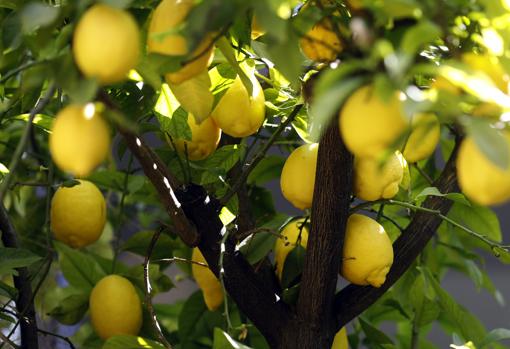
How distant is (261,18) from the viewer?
1.48ft

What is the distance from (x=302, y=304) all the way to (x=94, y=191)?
0.29 metres

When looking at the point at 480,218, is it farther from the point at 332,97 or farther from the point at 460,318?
the point at 332,97

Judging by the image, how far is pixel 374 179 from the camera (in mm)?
814

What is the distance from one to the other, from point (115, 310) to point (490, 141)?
2.14 feet

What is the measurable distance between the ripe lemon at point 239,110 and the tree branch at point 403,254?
18cm

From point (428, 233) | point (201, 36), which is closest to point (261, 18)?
point (201, 36)

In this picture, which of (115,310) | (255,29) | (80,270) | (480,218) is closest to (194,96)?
(255,29)

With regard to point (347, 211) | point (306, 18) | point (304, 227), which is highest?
point (306, 18)

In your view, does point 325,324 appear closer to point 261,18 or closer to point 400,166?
point 400,166

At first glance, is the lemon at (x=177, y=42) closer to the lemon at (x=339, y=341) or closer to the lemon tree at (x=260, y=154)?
the lemon tree at (x=260, y=154)

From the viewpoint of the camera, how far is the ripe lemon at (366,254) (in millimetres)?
816

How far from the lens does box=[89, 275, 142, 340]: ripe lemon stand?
997 millimetres

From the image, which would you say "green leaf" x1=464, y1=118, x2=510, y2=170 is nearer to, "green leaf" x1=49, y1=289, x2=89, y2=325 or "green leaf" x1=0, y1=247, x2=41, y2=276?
"green leaf" x1=0, y1=247, x2=41, y2=276

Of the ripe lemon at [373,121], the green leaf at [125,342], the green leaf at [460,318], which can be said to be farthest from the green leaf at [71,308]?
the ripe lemon at [373,121]
